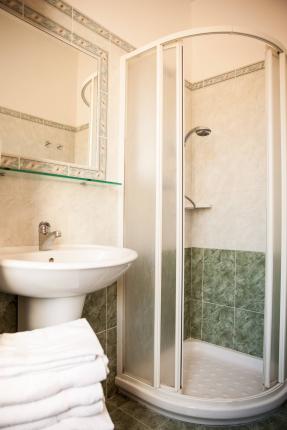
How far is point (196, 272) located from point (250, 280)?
41 cm

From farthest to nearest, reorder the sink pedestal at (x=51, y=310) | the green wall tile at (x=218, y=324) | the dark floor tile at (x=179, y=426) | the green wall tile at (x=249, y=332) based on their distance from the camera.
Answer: the green wall tile at (x=218, y=324), the green wall tile at (x=249, y=332), the dark floor tile at (x=179, y=426), the sink pedestal at (x=51, y=310)

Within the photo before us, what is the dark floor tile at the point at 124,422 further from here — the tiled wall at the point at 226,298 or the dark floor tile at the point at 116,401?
the tiled wall at the point at 226,298

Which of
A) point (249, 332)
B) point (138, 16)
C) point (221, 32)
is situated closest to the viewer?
point (221, 32)

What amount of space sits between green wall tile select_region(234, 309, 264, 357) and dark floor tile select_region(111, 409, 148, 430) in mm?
939

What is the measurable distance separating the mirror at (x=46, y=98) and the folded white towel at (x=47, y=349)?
75cm

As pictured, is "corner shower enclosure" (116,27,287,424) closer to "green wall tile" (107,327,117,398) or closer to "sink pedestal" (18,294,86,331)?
"green wall tile" (107,327,117,398)

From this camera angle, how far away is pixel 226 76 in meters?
2.01

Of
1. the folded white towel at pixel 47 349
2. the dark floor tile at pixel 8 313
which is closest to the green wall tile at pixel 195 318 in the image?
the dark floor tile at pixel 8 313

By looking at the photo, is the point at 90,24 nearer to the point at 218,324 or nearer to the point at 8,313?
the point at 8,313

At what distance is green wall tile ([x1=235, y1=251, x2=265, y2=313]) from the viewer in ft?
5.96

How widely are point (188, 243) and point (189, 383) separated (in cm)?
97

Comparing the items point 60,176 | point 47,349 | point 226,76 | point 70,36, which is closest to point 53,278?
point 47,349

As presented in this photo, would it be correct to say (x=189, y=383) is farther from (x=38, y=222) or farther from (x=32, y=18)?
(x=32, y=18)

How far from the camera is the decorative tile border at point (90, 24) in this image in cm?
130
